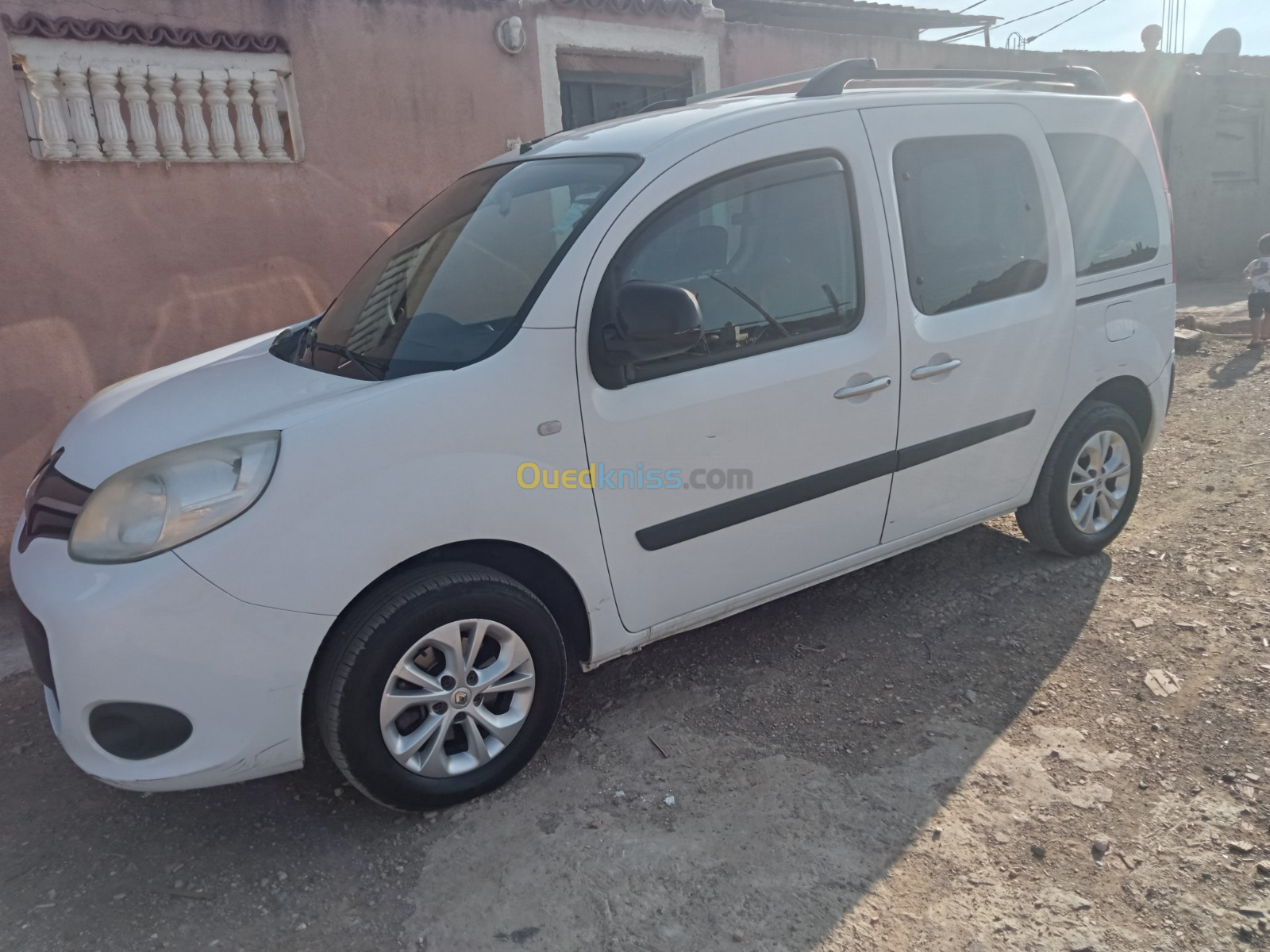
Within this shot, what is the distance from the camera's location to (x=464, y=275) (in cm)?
275

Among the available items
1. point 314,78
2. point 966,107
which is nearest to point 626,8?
point 314,78

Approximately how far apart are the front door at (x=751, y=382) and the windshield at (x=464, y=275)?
0.70 feet

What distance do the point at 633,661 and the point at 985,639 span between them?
1.32 metres

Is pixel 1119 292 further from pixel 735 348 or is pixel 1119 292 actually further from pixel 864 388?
pixel 735 348

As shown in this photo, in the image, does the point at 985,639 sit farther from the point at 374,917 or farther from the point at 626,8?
the point at 626,8

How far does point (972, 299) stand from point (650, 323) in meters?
1.45

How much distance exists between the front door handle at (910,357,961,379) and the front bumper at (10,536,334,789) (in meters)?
2.06

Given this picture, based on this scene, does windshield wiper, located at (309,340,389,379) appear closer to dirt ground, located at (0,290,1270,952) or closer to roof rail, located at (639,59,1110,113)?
dirt ground, located at (0,290,1270,952)

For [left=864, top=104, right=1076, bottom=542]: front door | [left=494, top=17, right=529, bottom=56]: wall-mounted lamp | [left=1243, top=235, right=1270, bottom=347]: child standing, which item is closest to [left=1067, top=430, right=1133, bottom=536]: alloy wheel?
[left=864, top=104, right=1076, bottom=542]: front door

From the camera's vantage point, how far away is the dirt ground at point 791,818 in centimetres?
212

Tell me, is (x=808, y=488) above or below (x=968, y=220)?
below

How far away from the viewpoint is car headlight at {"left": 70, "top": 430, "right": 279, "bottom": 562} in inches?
83.7

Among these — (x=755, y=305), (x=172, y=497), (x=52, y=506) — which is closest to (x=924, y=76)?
(x=755, y=305)

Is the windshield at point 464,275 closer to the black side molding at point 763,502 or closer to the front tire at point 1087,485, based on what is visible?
the black side molding at point 763,502
